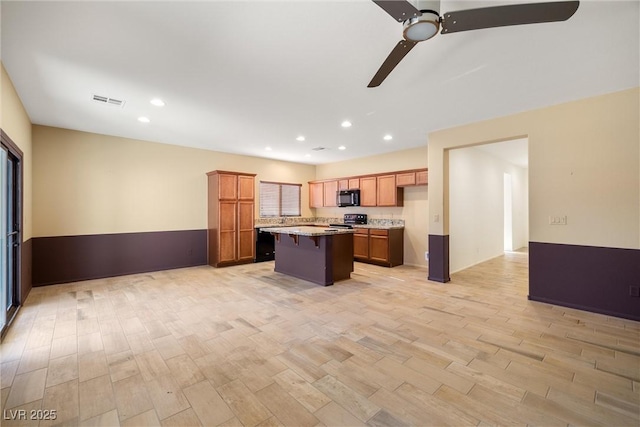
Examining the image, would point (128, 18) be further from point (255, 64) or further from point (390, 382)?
point (390, 382)

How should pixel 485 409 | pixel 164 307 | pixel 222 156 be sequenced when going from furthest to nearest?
1. pixel 222 156
2. pixel 164 307
3. pixel 485 409

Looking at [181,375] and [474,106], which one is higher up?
[474,106]

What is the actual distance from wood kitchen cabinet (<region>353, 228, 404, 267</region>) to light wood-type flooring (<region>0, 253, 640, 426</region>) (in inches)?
83.9

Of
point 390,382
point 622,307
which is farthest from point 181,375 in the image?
point 622,307

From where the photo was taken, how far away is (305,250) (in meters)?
5.07

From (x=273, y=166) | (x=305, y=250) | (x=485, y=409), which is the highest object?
(x=273, y=166)

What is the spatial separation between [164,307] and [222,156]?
408 cm

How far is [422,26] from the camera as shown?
1.81 m

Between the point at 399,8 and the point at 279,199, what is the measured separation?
6.46 meters

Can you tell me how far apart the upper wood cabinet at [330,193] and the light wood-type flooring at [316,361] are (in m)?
4.11

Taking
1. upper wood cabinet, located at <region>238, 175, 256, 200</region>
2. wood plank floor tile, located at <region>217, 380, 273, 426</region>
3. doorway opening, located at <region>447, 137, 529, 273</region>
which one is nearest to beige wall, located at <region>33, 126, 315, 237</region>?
upper wood cabinet, located at <region>238, 175, 256, 200</region>

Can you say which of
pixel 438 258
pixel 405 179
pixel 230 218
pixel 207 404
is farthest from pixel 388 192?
pixel 207 404

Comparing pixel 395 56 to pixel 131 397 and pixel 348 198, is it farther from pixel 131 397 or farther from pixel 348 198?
pixel 348 198

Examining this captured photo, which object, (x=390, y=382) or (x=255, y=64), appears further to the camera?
(x=255, y=64)
